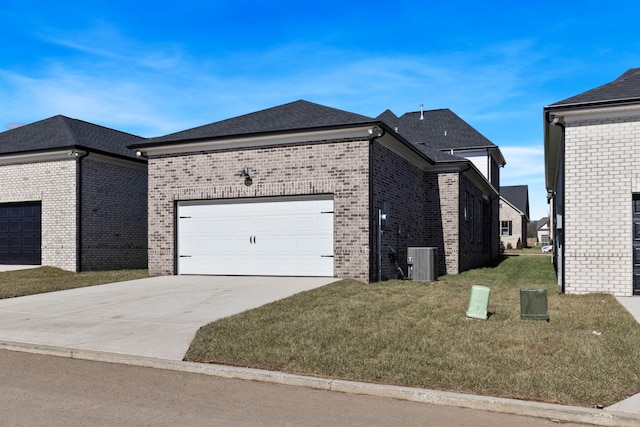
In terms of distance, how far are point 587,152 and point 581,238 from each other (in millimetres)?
1943

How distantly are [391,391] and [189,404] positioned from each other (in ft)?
6.53

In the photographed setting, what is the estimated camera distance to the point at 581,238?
12.1m

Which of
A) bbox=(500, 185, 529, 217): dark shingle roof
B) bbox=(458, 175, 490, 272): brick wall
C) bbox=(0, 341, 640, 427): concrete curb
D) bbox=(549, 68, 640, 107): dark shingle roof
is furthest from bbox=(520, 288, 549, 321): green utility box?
bbox=(500, 185, 529, 217): dark shingle roof

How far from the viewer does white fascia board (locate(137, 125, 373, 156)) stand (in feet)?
46.3

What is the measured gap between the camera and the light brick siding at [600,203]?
1170cm

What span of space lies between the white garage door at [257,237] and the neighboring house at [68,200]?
4.95m

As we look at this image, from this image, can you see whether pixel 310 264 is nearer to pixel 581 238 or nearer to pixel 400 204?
pixel 400 204

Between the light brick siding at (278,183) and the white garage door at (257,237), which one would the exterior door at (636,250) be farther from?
the white garage door at (257,237)

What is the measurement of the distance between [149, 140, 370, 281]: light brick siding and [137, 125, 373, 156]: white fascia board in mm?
165

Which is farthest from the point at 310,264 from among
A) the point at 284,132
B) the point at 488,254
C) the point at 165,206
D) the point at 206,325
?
the point at 488,254

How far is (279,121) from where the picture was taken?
611 inches

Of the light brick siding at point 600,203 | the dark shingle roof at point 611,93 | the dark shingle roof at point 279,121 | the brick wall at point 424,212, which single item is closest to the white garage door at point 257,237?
the brick wall at point 424,212

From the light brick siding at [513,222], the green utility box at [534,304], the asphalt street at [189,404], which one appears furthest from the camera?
the light brick siding at [513,222]

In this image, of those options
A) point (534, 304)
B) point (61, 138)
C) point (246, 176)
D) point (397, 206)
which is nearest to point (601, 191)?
point (534, 304)
